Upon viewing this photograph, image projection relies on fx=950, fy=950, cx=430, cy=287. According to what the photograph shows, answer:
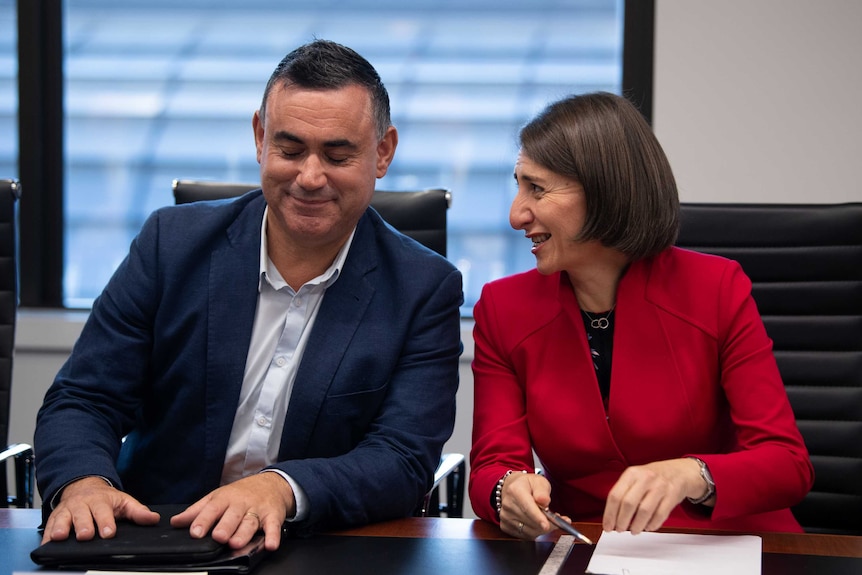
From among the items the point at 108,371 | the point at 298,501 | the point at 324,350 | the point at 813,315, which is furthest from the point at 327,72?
the point at 813,315

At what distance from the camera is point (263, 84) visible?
343cm

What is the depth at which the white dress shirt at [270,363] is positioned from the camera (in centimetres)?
174

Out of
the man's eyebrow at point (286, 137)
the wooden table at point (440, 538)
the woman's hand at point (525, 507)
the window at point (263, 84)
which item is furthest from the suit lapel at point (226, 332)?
the window at point (263, 84)

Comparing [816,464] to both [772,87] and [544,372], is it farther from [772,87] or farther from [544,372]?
[772,87]

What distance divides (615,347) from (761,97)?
1.72 meters

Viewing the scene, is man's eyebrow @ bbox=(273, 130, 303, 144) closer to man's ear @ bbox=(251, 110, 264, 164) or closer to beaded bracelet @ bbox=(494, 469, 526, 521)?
man's ear @ bbox=(251, 110, 264, 164)

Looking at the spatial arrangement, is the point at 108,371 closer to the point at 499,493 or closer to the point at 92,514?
the point at 92,514

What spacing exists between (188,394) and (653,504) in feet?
2.80

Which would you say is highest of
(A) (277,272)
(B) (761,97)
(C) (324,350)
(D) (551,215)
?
(B) (761,97)

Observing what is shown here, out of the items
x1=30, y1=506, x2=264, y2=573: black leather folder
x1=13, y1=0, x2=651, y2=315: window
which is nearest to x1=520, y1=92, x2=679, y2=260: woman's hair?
x1=30, y1=506, x2=264, y2=573: black leather folder

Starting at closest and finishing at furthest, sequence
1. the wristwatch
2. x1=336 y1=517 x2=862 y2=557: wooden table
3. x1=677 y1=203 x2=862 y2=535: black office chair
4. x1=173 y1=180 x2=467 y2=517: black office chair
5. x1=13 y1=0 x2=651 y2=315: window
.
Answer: x1=336 y1=517 x2=862 y2=557: wooden table, the wristwatch, x1=677 y1=203 x2=862 y2=535: black office chair, x1=173 y1=180 x2=467 y2=517: black office chair, x1=13 y1=0 x2=651 y2=315: window

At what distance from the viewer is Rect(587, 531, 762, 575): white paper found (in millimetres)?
1225

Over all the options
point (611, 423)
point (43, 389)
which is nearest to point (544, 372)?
point (611, 423)

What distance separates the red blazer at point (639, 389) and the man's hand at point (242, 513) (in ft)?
1.21
